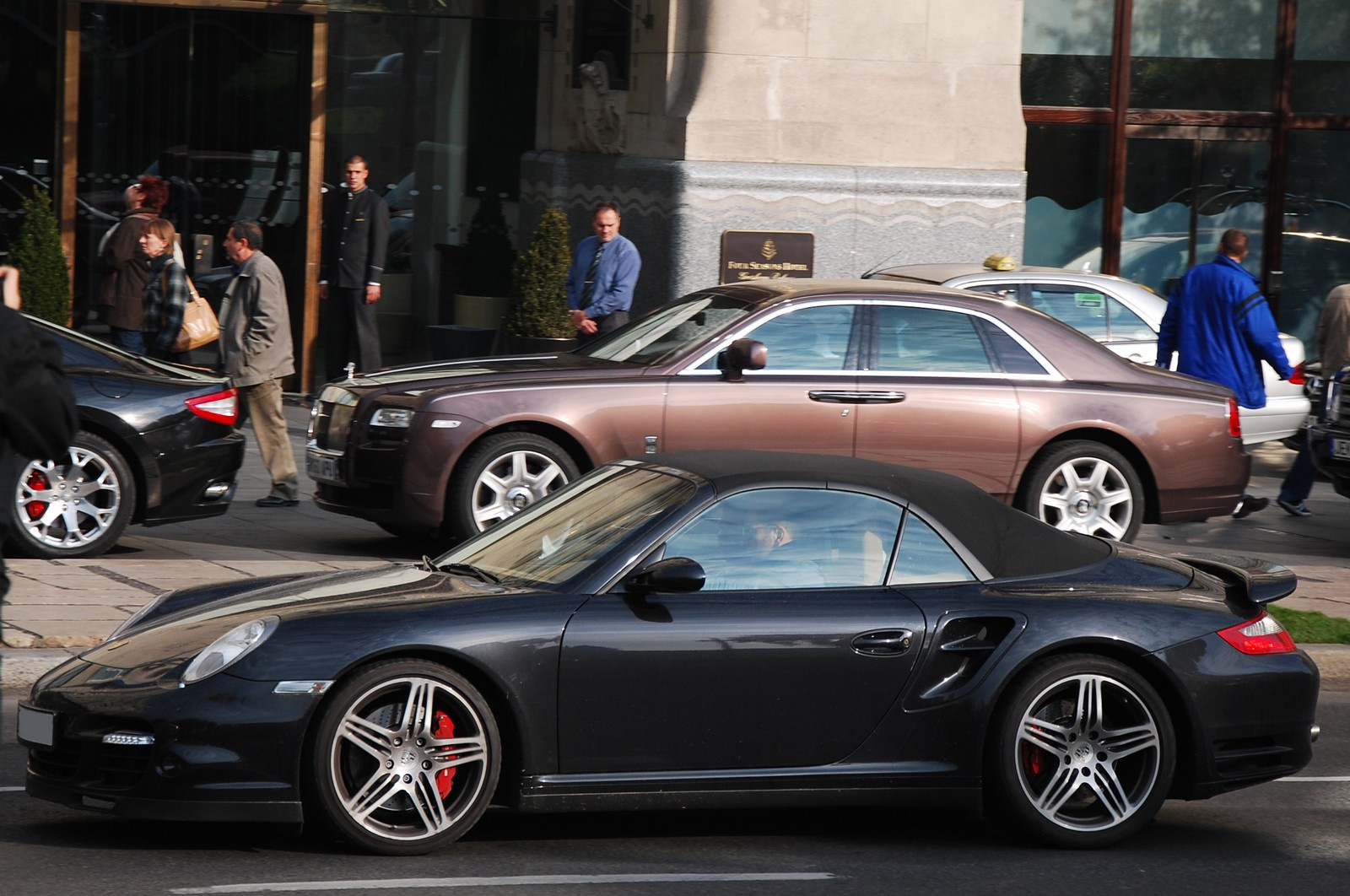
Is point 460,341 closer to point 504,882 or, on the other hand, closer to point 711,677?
point 711,677

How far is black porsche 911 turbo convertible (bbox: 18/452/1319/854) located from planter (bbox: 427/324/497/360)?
Result: 10728 mm

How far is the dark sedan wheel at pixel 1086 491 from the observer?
11.3 meters

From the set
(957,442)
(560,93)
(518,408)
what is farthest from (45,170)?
(957,442)

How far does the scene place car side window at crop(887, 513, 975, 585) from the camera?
6.19 m

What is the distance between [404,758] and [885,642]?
153cm

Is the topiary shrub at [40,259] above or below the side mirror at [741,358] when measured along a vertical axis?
above

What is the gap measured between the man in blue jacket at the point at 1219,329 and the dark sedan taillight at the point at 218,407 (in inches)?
259

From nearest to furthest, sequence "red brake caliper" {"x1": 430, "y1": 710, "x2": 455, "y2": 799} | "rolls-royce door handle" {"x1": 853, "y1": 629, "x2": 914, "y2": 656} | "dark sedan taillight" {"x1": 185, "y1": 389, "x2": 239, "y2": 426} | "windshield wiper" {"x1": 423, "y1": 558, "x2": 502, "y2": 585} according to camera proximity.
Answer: "red brake caliper" {"x1": 430, "y1": 710, "x2": 455, "y2": 799}, "rolls-royce door handle" {"x1": 853, "y1": 629, "x2": 914, "y2": 656}, "windshield wiper" {"x1": 423, "y1": 558, "x2": 502, "y2": 585}, "dark sedan taillight" {"x1": 185, "y1": 389, "x2": 239, "y2": 426}

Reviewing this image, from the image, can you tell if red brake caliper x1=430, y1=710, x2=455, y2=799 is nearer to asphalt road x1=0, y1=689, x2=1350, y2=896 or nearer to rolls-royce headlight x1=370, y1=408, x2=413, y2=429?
asphalt road x1=0, y1=689, x2=1350, y2=896

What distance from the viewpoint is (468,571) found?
6.42 metres

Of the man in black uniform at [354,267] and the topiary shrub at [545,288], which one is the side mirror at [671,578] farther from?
the topiary shrub at [545,288]

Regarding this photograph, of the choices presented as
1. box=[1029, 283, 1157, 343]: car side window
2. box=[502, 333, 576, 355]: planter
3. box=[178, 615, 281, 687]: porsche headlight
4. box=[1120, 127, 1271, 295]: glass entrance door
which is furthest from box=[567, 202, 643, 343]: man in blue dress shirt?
box=[178, 615, 281, 687]: porsche headlight

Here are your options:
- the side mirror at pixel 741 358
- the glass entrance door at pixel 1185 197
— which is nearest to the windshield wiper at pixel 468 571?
the side mirror at pixel 741 358

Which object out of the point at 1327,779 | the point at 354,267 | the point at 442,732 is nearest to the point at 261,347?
the point at 354,267
